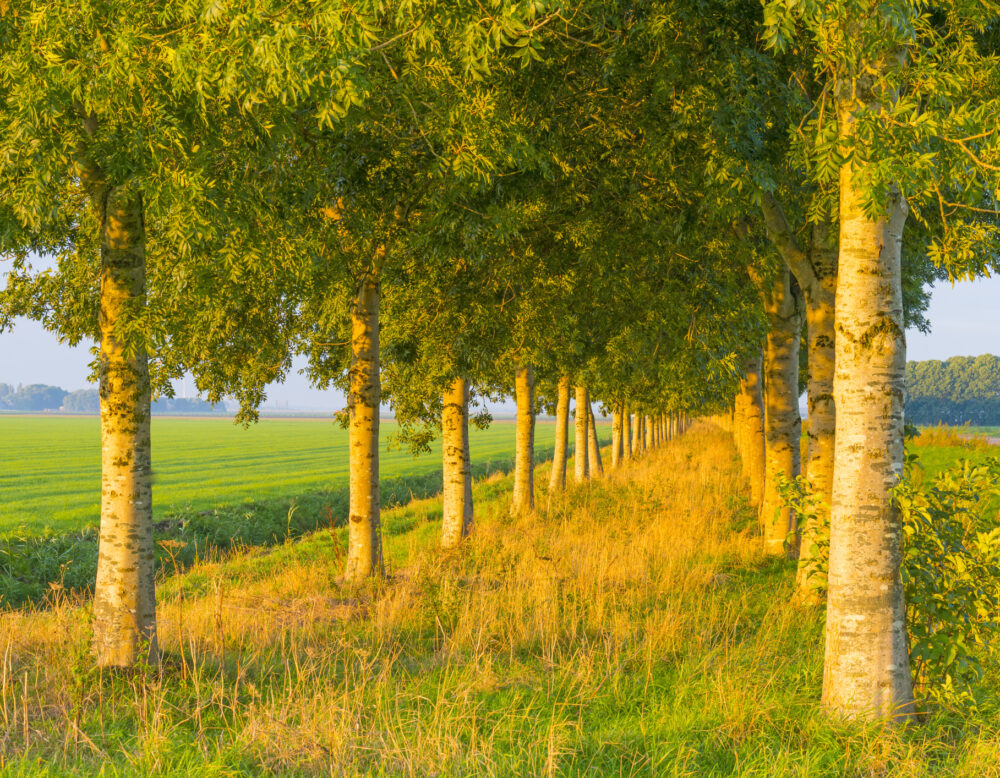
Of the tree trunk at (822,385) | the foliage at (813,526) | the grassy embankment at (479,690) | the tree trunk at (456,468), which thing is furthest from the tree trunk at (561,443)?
the foliage at (813,526)

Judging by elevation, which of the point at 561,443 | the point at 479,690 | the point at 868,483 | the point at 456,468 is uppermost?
the point at 868,483

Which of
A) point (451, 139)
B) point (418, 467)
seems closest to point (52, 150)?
point (451, 139)

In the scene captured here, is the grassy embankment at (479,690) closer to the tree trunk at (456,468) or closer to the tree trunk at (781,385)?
the tree trunk at (781,385)

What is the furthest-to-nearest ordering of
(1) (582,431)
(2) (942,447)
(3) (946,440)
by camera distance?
1. (3) (946,440)
2. (2) (942,447)
3. (1) (582,431)

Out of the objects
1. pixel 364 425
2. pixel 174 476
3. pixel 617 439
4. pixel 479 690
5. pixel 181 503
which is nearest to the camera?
pixel 479 690

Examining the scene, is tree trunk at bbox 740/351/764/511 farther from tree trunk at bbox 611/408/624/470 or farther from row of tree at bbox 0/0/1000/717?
tree trunk at bbox 611/408/624/470

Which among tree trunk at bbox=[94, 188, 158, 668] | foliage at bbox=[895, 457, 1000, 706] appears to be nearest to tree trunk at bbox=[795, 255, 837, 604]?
foliage at bbox=[895, 457, 1000, 706]

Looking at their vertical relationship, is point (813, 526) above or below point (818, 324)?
below

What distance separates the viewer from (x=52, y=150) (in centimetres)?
523

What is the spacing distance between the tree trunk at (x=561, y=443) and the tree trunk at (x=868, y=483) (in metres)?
17.1

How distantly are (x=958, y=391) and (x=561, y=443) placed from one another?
167 m

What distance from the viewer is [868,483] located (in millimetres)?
5008

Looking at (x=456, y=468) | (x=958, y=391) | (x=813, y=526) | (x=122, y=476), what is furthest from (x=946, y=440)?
(x=958, y=391)

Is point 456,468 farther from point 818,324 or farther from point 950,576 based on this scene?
point 950,576
